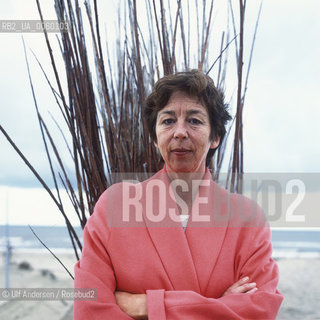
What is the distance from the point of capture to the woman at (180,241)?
0.87 m

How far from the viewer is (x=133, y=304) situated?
88cm

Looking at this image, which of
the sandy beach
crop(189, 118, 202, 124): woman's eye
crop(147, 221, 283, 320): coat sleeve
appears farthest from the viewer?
the sandy beach

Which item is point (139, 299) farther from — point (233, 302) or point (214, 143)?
point (214, 143)

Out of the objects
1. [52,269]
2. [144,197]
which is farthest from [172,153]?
[52,269]

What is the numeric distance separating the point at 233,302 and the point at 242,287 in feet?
0.12

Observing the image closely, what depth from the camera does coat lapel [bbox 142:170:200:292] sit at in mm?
925

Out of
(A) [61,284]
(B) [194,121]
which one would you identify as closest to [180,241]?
(B) [194,121]

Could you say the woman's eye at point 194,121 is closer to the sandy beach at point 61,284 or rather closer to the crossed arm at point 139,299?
the crossed arm at point 139,299

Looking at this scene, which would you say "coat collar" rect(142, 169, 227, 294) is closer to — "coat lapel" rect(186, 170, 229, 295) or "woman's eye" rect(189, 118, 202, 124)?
"coat lapel" rect(186, 170, 229, 295)

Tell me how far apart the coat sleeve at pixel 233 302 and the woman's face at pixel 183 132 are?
24cm

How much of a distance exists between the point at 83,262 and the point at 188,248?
8.9 inches

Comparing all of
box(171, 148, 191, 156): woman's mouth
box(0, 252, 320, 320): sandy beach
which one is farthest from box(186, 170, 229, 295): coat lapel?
box(0, 252, 320, 320): sandy beach

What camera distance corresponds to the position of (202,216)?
1.00 metres

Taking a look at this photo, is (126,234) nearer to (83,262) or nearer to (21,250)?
(83,262)
